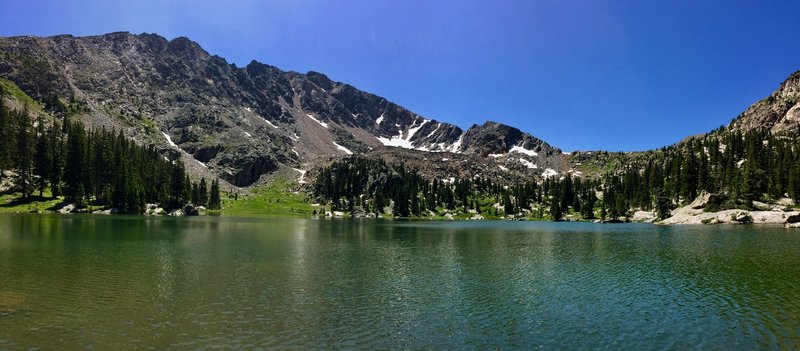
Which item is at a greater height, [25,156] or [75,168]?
[25,156]

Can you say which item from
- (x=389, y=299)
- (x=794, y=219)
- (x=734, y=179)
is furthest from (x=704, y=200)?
(x=389, y=299)

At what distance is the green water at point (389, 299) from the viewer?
2359 cm

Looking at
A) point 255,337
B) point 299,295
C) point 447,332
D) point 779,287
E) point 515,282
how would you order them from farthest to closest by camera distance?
point 515,282, point 779,287, point 299,295, point 447,332, point 255,337

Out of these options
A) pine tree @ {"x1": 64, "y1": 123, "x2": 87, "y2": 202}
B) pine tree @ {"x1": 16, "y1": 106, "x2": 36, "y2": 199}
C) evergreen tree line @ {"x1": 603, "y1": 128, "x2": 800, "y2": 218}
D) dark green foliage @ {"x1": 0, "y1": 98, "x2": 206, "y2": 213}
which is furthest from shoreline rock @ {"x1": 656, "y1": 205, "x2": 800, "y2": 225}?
pine tree @ {"x1": 16, "y1": 106, "x2": 36, "y2": 199}

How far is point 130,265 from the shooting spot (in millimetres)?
45094

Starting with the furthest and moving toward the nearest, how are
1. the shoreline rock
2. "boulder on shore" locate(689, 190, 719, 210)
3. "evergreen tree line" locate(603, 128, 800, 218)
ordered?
"boulder on shore" locate(689, 190, 719, 210) < "evergreen tree line" locate(603, 128, 800, 218) < the shoreline rock

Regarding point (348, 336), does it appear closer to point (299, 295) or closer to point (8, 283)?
point (299, 295)

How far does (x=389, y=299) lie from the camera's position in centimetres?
3338

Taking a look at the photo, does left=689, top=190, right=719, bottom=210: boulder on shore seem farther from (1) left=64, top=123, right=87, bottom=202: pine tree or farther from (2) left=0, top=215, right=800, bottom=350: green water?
(1) left=64, top=123, right=87, bottom=202: pine tree

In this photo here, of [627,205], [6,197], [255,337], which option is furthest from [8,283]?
[627,205]

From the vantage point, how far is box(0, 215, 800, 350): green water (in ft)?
77.4

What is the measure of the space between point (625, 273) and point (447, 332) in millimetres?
29180

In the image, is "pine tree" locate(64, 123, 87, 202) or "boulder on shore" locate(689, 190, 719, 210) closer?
"boulder on shore" locate(689, 190, 719, 210)

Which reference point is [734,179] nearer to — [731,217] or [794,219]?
[731,217]
